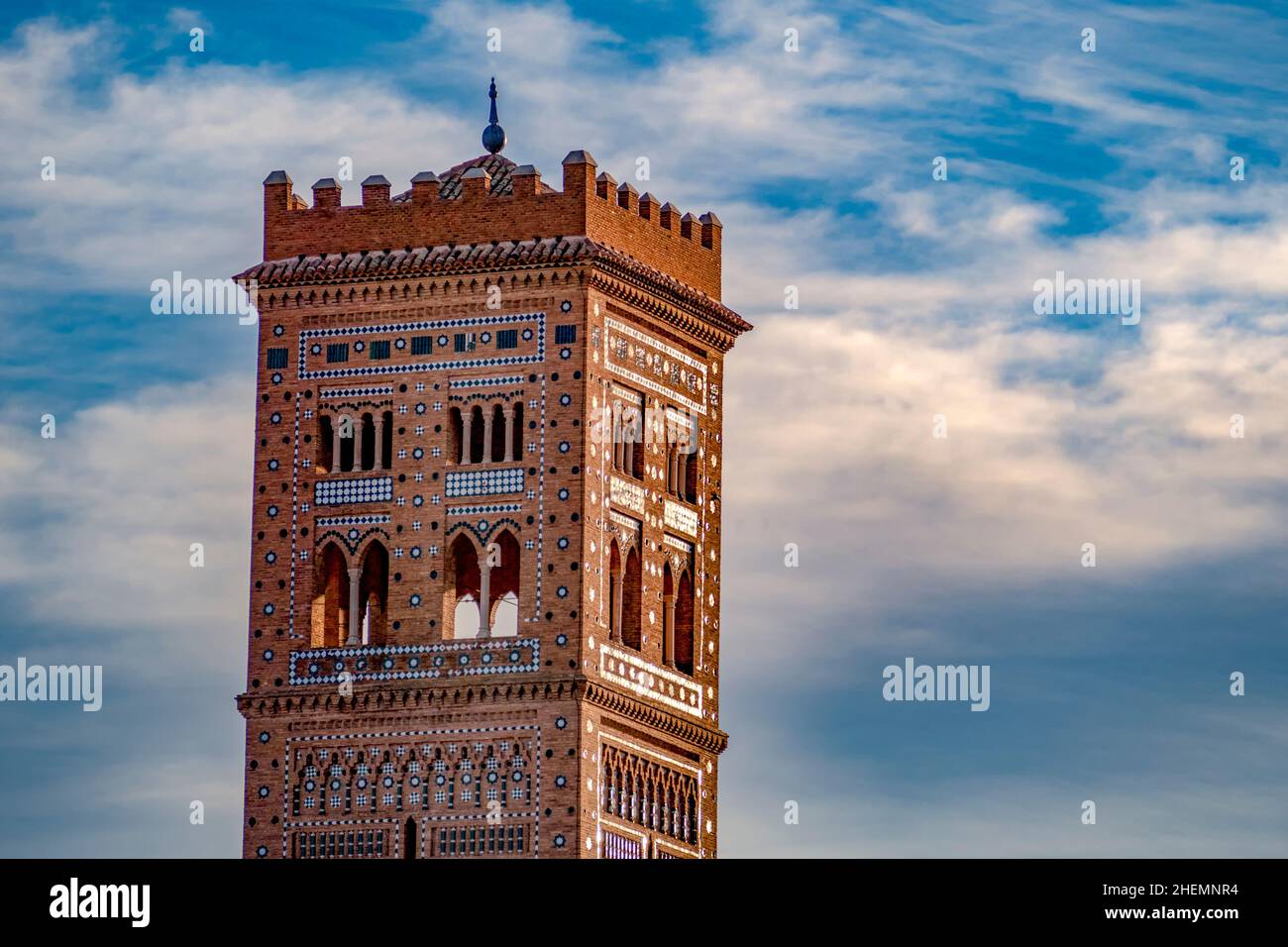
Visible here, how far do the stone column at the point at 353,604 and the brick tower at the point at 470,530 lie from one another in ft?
0.23

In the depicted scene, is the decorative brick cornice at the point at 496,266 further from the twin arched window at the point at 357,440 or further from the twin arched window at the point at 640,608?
the twin arched window at the point at 640,608

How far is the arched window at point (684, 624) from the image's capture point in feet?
332

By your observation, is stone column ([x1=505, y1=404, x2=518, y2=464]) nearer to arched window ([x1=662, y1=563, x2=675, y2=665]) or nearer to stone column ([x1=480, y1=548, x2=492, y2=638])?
stone column ([x1=480, y1=548, x2=492, y2=638])

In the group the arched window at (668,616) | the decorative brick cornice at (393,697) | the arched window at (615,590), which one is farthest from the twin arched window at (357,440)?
the arched window at (668,616)

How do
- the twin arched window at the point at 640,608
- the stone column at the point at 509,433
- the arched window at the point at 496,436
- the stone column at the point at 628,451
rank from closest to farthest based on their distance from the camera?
the stone column at the point at 509,433
the arched window at the point at 496,436
the twin arched window at the point at 640,608
the stone column at the point at 628,451

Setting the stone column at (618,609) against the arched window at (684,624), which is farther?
the arched window at (684,624)

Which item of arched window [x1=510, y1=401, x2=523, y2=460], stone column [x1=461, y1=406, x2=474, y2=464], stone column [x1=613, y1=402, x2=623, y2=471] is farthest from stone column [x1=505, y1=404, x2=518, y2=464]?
stone column [x1=613, y1=402, x2=623, y2=471]

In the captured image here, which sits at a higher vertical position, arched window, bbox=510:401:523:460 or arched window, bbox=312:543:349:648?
arched window, bbox=510:401:523:460

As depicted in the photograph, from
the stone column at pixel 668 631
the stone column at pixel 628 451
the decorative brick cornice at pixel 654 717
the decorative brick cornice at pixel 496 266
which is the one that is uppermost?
the decorative brick cornice at pixel 496 266

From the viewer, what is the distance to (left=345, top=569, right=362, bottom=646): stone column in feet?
323

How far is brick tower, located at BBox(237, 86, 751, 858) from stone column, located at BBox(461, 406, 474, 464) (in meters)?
0.06

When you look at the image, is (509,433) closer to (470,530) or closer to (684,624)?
(470,530)
